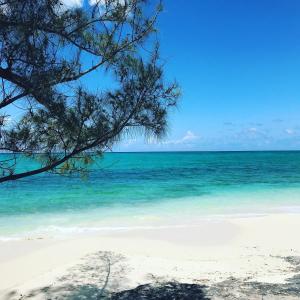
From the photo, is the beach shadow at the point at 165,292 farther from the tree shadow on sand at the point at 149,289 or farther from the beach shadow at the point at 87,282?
the beach shadow at the point at 87,282

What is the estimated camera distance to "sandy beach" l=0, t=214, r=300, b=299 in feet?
17.3

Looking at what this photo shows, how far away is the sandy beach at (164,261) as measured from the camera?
5266 mm

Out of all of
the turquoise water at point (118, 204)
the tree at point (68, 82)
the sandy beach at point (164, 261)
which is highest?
the tree at point (68, 82)

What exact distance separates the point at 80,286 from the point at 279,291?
2.43m

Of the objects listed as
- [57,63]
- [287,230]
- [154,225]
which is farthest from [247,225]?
[57,63]

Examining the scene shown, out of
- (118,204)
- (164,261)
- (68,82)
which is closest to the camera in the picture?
(68,82)

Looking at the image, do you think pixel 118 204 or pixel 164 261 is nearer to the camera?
pixel 164 261

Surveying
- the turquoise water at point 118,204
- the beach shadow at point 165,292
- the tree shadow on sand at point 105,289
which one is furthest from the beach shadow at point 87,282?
the turquoise water at point 118,204

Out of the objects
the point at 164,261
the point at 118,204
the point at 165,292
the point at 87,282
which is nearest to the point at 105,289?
the point at 87,282

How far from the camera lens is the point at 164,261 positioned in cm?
686

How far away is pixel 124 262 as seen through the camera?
671 cm

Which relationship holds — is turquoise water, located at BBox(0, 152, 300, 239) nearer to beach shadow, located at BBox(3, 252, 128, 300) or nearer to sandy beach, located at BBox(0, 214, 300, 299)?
sandy beach, located at BBox(0, 214, 300, 299)

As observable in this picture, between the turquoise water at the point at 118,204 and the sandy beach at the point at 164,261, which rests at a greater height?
the turquoise water at the point at 118,204

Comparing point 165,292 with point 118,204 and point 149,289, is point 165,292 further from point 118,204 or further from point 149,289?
point 118,204
